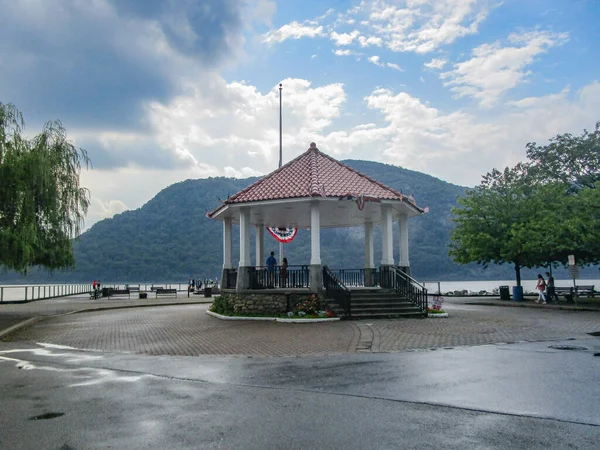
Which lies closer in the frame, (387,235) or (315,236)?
(315,236)

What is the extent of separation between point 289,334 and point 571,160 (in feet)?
118

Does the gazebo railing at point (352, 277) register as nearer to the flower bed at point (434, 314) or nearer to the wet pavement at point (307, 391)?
the flower bed at point (434, 314)

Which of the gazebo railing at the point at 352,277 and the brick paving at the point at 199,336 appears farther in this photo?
the gazebo railing at the point at 352,277

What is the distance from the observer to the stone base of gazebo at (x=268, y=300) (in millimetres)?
19141

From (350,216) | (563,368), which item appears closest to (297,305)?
(350,216)

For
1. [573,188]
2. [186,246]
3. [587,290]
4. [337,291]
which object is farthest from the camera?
[186,246]

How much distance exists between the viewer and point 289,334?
47.6ft

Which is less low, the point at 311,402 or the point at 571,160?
the point at 571,160

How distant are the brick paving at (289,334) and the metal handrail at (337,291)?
1.04 metres

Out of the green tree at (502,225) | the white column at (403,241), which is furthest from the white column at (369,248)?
the green tree at (502,225)

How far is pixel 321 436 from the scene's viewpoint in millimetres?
5168

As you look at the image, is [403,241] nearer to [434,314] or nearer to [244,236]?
[434,314]

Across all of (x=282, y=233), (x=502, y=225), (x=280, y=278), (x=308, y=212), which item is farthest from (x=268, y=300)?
(x=502, y=225)

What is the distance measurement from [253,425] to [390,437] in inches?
56.8
